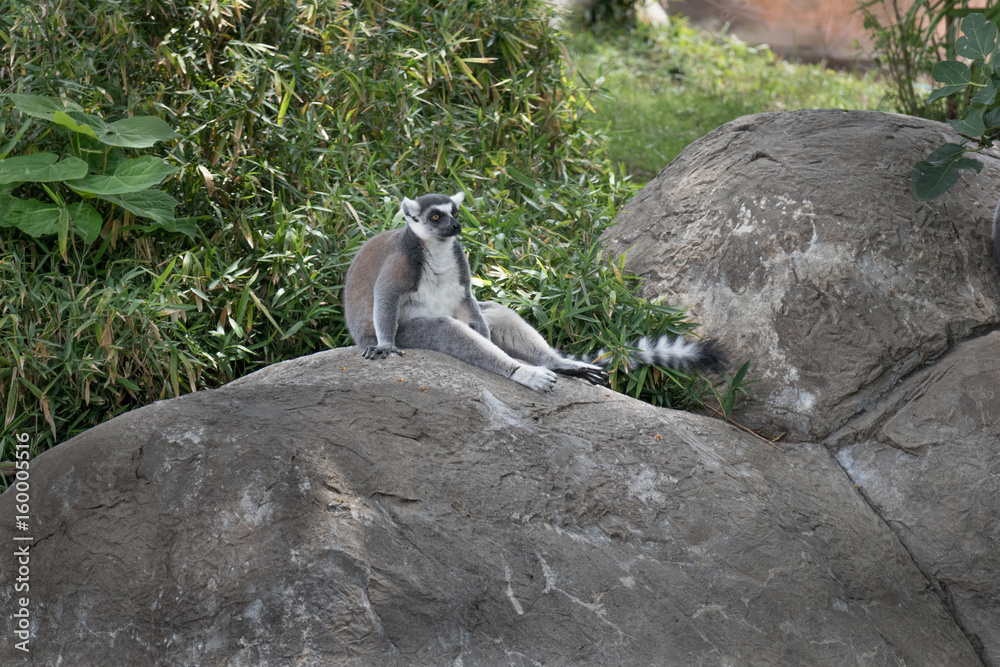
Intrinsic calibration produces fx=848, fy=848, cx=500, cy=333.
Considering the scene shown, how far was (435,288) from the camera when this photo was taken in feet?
13.3

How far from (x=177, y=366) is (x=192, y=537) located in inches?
57.6

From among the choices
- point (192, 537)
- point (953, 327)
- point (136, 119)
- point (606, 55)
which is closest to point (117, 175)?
point (136, 119)

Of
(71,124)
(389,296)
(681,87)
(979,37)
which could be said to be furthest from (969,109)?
(681,87)

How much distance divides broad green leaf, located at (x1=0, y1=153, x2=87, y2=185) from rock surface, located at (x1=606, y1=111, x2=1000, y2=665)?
2.92m

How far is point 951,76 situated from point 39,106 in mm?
4405

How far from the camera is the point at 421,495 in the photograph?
299cm

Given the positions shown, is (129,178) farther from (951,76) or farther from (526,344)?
(951,76)

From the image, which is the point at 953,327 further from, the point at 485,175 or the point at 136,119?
the point at 136,119

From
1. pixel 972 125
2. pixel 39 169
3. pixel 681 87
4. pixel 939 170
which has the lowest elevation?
pixel 39 169

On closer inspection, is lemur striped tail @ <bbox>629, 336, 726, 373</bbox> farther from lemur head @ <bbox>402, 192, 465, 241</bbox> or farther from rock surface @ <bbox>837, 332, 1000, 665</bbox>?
lemur head @ <bbox>402, 192, 465, 241</bbox>

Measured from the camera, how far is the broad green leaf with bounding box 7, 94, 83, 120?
160 inches

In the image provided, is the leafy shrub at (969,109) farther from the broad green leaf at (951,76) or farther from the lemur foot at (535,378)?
the lemur foot at (535,378)

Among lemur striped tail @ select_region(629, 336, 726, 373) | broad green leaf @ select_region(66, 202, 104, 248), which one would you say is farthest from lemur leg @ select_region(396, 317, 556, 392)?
broad green leaf @ select_region(66, 202, 104, 248)

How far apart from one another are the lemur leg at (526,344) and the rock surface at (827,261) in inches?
29.3
